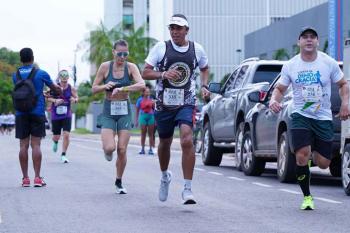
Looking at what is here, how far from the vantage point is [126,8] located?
4695 inches

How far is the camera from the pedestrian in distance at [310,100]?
11289 millimetres

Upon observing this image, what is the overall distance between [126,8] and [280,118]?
342 ft

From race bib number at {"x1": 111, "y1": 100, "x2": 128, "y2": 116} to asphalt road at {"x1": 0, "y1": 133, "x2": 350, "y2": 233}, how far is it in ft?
3.23

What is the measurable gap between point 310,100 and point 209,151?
1031 cm

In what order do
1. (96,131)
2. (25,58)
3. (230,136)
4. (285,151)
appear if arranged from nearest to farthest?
(25,58) → (285,151) → (230,136) → (96,131)

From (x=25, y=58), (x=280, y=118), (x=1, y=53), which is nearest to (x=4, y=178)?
(x=25, y=58)

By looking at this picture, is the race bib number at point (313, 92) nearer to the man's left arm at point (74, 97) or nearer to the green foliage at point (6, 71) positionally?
the man's left arm at point (74, 97)

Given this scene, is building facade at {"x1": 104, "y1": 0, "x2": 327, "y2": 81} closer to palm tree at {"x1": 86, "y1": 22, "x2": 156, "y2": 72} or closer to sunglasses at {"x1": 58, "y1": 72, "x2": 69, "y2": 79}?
palm tree at {"x1": 86, "y1": 22, "x2": 156, "y2": 72}

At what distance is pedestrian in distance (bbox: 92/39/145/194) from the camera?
1348 cm

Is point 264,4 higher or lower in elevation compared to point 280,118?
higher

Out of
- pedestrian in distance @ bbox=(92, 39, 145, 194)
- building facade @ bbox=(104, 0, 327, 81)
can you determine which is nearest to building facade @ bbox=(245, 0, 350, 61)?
building facade @ bbox=(104, 0, 327, 81)

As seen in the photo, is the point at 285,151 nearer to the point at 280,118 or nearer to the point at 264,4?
the point at 280,118

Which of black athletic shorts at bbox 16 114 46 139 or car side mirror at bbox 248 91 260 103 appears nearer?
black athletic shorts at bbox 16 114 46 139

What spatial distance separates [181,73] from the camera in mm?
11609
